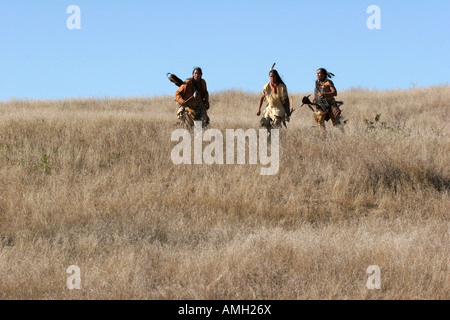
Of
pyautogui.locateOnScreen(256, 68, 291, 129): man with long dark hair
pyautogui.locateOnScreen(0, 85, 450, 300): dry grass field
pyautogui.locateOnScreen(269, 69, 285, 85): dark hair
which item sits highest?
pyautogui.locateOnScreen(269, 69, 285, 85): dark hair

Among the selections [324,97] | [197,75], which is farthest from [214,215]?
[324,97]

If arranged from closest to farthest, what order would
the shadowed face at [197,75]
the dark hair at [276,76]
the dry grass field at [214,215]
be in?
the dry grass field at [214,215] → the dark hair at [276,76] → the shadowed face at [197,75]

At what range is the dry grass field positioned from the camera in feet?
20.0

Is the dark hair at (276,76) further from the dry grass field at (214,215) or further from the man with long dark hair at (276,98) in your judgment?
the dry grass field at (214,215)

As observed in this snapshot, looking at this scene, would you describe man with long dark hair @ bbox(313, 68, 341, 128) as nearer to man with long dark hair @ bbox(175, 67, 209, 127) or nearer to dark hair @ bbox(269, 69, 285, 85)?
dark hair @ bbox(269, 69, 285, 85)

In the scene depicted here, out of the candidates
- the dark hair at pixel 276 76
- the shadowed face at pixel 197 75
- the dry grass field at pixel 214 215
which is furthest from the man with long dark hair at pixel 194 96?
the dark hair at pixel 276 76

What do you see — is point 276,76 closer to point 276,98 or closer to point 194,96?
point 276,98

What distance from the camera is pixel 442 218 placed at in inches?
359

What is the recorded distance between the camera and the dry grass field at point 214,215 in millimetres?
6098

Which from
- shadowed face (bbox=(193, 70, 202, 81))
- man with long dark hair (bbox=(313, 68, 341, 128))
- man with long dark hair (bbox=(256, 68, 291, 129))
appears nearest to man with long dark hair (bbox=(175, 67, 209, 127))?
shadowed face (bbox=(193, 70, 202, 81))

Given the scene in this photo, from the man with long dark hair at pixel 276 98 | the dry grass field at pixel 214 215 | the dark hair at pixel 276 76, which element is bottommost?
the dry grass field at pixel 214 215

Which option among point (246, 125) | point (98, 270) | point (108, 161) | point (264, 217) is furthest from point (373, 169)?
point (98, 270)

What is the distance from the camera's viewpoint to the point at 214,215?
9148mm

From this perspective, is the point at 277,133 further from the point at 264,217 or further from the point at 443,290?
the point at 443,290
